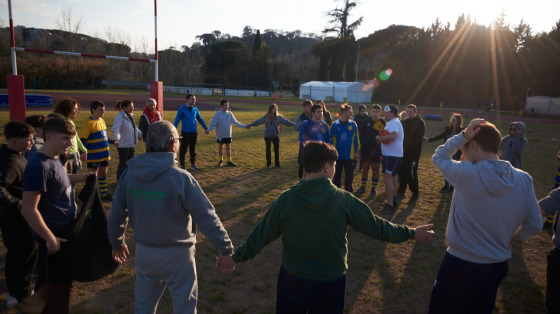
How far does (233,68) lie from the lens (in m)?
68.0

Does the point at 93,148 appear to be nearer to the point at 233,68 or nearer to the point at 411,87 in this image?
the point at 411,87

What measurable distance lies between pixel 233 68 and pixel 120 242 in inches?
2674

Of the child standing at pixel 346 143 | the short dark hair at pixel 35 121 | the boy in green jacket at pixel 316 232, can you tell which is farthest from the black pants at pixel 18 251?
the child standing at pixel 346 143

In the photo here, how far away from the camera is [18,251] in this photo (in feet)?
11.4

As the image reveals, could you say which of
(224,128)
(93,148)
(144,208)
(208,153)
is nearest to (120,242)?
(144,208)

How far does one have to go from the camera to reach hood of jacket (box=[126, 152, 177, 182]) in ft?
8.28

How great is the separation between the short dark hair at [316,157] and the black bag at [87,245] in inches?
83.0

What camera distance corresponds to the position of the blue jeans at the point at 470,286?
8.71 feet

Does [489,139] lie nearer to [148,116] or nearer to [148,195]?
[148,195]

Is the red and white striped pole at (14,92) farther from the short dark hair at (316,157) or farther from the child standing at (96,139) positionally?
the short dark hair at (316,157)

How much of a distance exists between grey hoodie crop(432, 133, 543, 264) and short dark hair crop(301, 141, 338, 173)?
1000mm

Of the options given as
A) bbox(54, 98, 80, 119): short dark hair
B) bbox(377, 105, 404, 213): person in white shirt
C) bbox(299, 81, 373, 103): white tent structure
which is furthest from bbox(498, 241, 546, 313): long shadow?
bbox(299, 81, 373, 103): white tent structure

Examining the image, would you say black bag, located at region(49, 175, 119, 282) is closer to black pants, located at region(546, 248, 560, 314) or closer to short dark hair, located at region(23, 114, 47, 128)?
short dark hair, located at region(23, 114, 47, 128)

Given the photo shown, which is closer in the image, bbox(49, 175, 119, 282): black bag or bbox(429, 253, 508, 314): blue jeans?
bbox(429, 253, 508, 314): blue jeans
